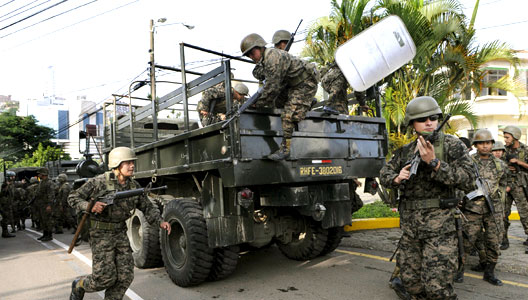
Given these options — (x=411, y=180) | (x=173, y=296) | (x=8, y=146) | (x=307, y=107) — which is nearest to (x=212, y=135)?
(x=307, y=107)

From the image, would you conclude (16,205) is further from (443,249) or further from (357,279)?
(443,249)

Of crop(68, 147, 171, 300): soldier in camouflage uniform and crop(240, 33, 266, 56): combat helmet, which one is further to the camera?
crop(240, 33, 266, 56): combat helmet

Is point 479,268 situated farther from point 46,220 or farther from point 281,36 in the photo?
point 46,220

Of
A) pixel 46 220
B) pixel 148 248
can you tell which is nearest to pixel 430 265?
pixel 148 248

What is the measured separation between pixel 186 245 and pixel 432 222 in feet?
9.02

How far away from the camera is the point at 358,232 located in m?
7.72

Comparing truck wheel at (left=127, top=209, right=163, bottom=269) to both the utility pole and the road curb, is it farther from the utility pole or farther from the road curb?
the road curb

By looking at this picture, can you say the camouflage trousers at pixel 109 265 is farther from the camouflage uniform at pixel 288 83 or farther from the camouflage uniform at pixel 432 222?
the camouflage uniform at pixel 432 222

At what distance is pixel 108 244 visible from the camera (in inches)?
149

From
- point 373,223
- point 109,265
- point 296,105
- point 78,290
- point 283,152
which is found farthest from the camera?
point 373,223

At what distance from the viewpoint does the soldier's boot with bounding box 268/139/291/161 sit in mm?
4234

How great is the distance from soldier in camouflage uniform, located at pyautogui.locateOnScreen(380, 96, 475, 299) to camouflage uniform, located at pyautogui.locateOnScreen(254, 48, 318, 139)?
1296 millimetres

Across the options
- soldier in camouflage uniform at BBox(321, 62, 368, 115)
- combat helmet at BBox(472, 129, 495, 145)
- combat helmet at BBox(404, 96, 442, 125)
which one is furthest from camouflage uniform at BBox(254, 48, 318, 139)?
combat helmet at BBox(472, 129, 495, 145)

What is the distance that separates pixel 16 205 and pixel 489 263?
13943mm
